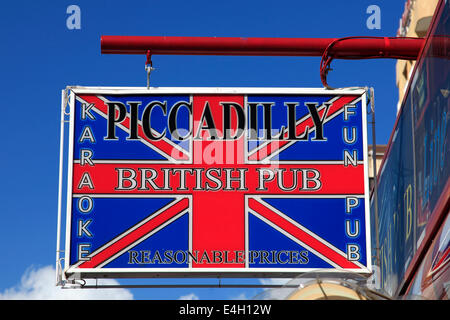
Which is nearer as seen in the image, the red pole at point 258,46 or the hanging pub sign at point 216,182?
the hanging pub sign at point 216,182

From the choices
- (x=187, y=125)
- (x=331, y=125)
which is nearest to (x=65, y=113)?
(x=187, y=125)

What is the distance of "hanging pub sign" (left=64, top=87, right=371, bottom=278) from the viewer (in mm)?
9586

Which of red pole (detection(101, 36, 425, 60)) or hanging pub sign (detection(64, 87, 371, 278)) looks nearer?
hanging pub sign (detection(64, 87, 371, 278))

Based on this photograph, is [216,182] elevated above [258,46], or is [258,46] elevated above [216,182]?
[258,46]

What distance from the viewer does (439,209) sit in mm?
8750

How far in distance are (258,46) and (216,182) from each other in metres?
1.92

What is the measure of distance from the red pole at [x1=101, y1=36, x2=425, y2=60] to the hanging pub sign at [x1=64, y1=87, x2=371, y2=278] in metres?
0.87

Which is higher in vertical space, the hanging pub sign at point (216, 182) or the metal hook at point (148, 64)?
the metal hook at point (148, 64)

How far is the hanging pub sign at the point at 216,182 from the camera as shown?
9586 millimetres

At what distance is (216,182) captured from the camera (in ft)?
32.4

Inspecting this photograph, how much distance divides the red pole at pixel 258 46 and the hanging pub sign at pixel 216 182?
0.87 meters

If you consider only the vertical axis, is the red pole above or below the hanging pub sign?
above

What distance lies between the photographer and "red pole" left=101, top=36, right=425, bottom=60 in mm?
10859
